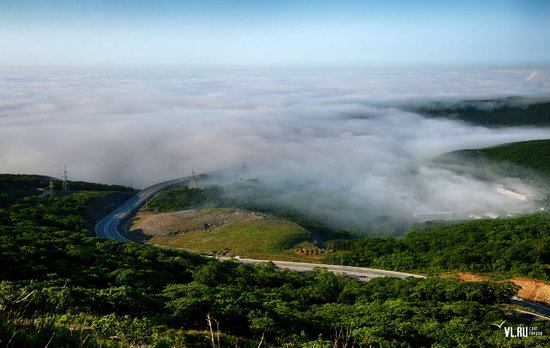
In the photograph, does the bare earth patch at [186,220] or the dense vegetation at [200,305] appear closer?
the dense vegetation at [200,305]

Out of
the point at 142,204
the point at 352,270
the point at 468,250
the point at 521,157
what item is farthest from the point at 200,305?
the point at 521,157

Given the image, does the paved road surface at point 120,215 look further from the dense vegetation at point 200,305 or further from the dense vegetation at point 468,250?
the dense vegetation at point 468,250

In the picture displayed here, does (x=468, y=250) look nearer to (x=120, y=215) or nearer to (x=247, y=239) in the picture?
(x=247, y=239)

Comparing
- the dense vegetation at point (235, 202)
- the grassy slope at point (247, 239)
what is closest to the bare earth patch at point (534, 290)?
the grassy slope at point (247, 239)

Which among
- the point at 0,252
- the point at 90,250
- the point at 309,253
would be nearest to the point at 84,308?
the point at 0,252

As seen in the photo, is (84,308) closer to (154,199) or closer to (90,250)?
(90,250)

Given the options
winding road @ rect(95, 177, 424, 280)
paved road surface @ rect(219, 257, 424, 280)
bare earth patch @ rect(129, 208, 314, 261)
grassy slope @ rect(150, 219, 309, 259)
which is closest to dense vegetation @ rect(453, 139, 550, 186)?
grassy slope @ rect(150, 219, 309, 259)
